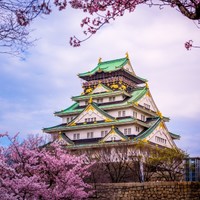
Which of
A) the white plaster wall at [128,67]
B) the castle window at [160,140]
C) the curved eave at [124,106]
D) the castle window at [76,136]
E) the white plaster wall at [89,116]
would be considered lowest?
the castle window at [160,140]

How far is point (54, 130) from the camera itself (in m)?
42.0

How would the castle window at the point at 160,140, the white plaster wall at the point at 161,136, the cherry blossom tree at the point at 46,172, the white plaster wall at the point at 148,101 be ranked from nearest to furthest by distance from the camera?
A: 1. the cherry blossom tree at the point at 46,172
2. the white plaster wall at the point at 161,136
3. the castle window at the point at 160,140
4. the white plaster wall at the point at 148,101

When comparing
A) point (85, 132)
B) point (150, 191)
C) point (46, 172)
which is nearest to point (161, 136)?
point (85, 132)

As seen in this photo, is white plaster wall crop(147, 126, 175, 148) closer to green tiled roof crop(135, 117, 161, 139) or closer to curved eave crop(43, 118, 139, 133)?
green tiled roof crop(135, 117, 161, 139)

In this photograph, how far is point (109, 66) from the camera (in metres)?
45.9

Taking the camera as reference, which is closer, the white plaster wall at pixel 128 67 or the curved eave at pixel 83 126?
the curved eave at pixel 83 126

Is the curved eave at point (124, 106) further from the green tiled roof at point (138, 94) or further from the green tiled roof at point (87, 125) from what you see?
the green tiled roof at point (87, 125)

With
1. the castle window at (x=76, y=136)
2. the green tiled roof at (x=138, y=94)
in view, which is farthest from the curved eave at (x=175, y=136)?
the castle window at (x=76, y=136)

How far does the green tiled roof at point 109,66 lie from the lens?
4448 cm

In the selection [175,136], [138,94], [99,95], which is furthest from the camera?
[175,136]

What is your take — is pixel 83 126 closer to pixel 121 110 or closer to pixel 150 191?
pixel 121 110

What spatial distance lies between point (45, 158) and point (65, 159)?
104cm

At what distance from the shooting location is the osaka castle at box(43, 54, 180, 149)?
3803 centimetres

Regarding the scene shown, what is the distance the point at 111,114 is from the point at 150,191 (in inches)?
858
